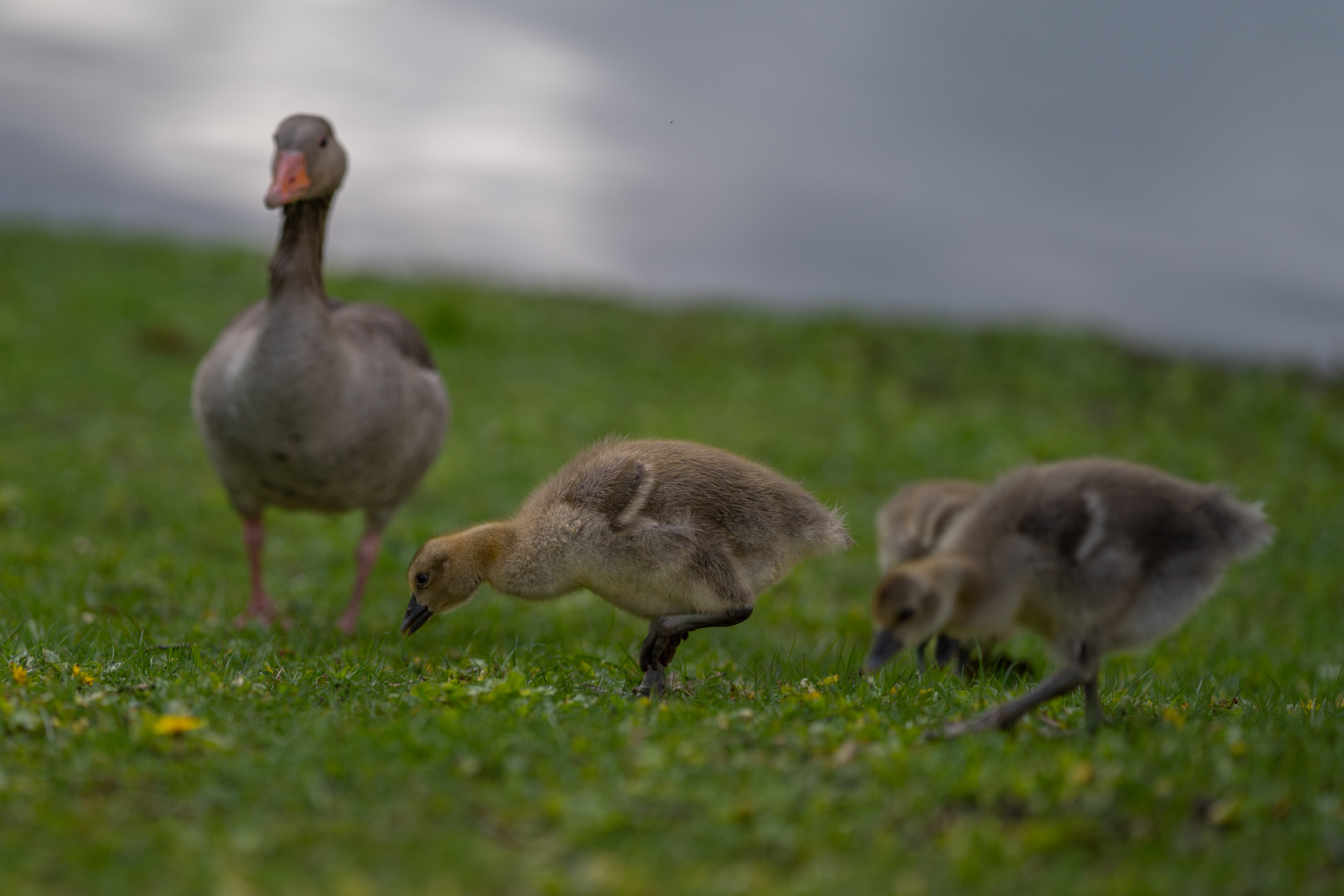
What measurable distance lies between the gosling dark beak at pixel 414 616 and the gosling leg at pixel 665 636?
4.27ft

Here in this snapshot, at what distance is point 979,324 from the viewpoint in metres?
22.7

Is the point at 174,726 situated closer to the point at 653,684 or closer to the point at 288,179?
the point at 653,684

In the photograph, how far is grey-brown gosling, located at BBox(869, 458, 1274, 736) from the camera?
4.64 m

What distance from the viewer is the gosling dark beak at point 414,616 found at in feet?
19.8

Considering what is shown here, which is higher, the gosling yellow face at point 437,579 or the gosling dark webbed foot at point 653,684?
the gosling yellow face at point 437,579

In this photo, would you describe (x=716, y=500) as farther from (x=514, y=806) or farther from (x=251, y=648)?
(x=251, y=648)

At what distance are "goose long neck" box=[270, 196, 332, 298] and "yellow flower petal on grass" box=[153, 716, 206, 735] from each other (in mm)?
3700

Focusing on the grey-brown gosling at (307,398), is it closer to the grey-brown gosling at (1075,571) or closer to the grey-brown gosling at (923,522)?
the grey-brown gosling at (923,522)

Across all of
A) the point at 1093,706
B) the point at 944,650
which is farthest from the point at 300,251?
the point at 1093,706

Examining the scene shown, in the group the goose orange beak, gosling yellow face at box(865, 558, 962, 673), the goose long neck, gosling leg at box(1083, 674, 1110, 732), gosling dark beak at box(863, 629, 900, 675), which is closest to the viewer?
gosling yellow face at box(865, 558, 962, 673)

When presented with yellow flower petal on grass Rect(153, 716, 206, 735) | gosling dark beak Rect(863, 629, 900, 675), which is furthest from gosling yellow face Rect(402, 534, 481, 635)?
gosling dark beak Rect(863, 629, 900, 675)

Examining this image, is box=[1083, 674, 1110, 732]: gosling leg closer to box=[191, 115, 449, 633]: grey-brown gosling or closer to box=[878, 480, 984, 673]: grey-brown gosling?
box=[878, 480, 984, 673]: grey-brown gosling

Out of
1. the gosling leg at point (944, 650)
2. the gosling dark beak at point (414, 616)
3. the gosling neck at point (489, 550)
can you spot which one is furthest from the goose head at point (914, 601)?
the gosling dark beak at point (414, 616)

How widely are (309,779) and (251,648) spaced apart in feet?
9.09
